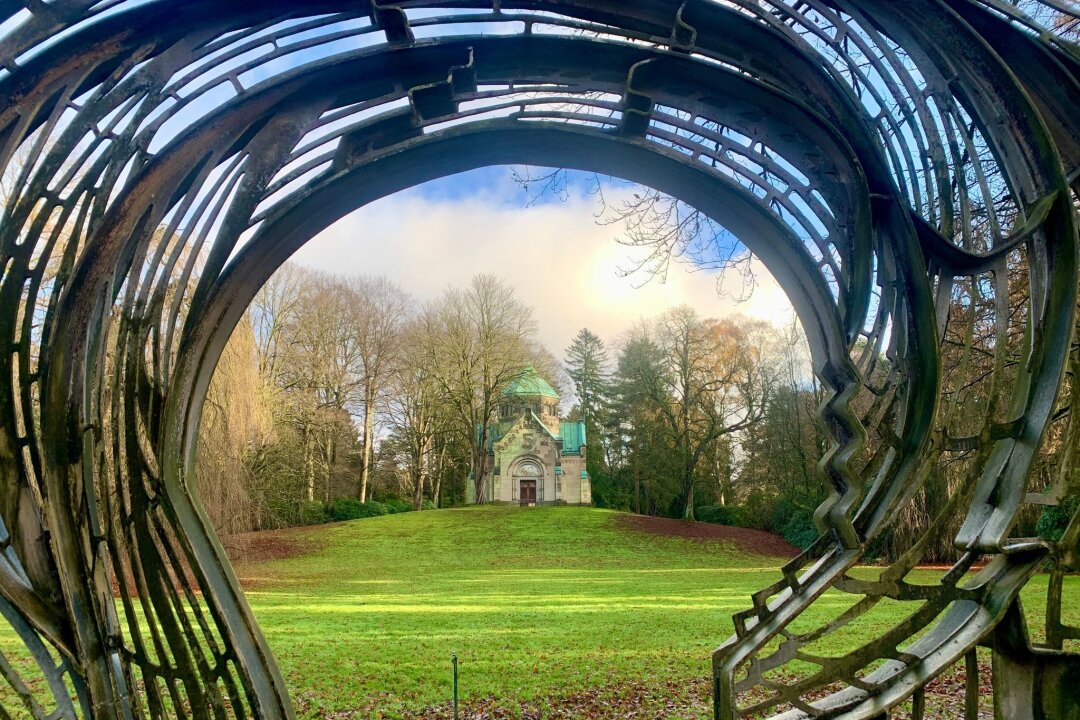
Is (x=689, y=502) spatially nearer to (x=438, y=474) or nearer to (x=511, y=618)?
(x=438, y=474)

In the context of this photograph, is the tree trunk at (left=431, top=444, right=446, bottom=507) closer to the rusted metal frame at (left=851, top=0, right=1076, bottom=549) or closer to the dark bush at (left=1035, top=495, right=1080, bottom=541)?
the dark bush at (left=1035, top=495, right=1080, bottom=541)

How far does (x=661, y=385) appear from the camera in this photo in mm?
39062

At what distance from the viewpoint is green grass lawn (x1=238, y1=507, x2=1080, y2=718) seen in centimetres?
846

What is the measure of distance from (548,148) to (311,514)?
35.3 m

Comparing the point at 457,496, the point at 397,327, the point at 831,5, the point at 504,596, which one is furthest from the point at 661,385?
the point at 831,5

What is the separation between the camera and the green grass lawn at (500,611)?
846cm

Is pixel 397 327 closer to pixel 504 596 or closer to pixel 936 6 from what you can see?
pixel 504 596

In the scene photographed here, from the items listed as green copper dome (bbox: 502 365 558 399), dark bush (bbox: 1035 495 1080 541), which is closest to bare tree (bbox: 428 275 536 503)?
green copper dome (bbox: 502 365 558 399)

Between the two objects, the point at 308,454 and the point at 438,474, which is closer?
the point at 308,454

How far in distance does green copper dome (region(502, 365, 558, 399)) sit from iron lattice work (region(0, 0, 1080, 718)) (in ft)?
130

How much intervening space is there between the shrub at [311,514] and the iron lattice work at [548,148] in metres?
33.9

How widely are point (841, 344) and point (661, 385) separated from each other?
35.8 metres

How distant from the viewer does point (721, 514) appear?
1448 inches

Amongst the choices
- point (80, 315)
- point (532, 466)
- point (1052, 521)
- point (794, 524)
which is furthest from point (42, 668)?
point (532, 466)
